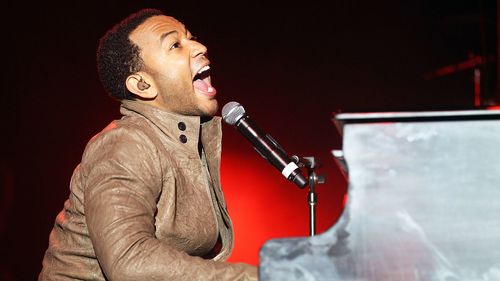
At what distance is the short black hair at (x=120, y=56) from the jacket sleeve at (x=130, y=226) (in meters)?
0.37

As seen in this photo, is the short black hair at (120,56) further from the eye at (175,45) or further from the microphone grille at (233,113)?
the microphone grille at (233,113)

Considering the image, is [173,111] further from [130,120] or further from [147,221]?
[147,221]

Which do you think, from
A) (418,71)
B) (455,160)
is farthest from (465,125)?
(418,71)

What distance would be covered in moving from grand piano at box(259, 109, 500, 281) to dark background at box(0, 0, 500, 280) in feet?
9.47

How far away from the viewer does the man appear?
4.09 feet

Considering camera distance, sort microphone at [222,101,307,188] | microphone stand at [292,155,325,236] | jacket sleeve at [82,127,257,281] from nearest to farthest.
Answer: jacket sleeve at [82,127,257,281] → microphone at [222,101,307,188] → microphone stand at [292,155,325,236]

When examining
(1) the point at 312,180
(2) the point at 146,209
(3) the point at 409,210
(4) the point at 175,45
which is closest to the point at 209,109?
(4) the point at 175,45

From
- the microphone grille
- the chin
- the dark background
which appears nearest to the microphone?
the microphone grille

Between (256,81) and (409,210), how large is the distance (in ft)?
10.6

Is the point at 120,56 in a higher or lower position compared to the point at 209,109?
higher

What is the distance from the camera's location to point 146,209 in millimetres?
1344

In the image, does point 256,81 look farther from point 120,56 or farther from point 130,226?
point 130,226

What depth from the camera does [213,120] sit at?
Result: 74.8 inches

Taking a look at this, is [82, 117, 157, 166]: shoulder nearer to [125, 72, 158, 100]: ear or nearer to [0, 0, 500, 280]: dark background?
[125, 72, 158, 100]: ear
